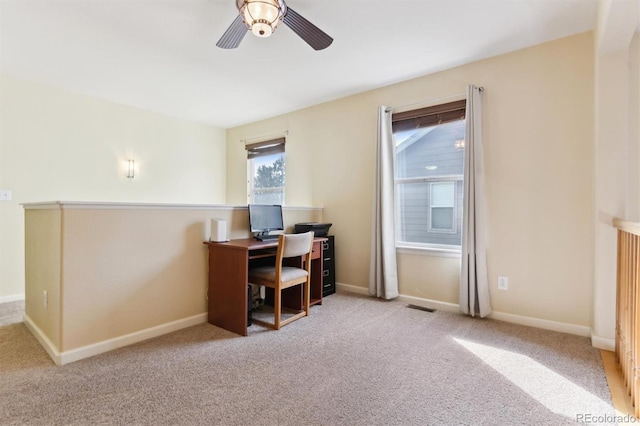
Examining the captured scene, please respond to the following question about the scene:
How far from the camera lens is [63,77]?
11.3 feet

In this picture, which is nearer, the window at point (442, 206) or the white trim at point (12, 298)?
the window at point (442, 206)

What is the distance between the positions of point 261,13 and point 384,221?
7.62ft

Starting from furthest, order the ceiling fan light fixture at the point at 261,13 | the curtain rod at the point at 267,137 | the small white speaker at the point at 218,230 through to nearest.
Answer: the curtain rod at the point at 267,137 → the small white speaker at the point at 218,230 → the ceiling fan light fixture at the point at 261,13

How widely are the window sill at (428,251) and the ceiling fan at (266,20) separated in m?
2.26

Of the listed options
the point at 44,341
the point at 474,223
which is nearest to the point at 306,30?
the point at 474,223

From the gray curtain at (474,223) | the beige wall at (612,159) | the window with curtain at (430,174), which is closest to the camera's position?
the beige wall at (612,159)

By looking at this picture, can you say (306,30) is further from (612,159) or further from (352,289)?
(352,289)

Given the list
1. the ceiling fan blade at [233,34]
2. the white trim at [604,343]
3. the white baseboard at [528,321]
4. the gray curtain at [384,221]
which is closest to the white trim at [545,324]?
the white baseboard at [528,321]

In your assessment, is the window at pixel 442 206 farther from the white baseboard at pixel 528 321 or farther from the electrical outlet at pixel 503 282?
the white baseboard at pixel 528 321

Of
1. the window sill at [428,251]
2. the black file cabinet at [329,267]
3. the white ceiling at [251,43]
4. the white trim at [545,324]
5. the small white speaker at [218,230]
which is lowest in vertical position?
the white trim at [545,324]

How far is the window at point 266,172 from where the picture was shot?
16.0ft

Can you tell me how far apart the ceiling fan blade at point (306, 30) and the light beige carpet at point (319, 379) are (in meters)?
2.22

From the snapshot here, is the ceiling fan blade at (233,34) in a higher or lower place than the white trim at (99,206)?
higher

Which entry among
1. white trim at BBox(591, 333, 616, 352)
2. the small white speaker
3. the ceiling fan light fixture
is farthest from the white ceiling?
white trim at BBox(591, 333, 616, 352)
